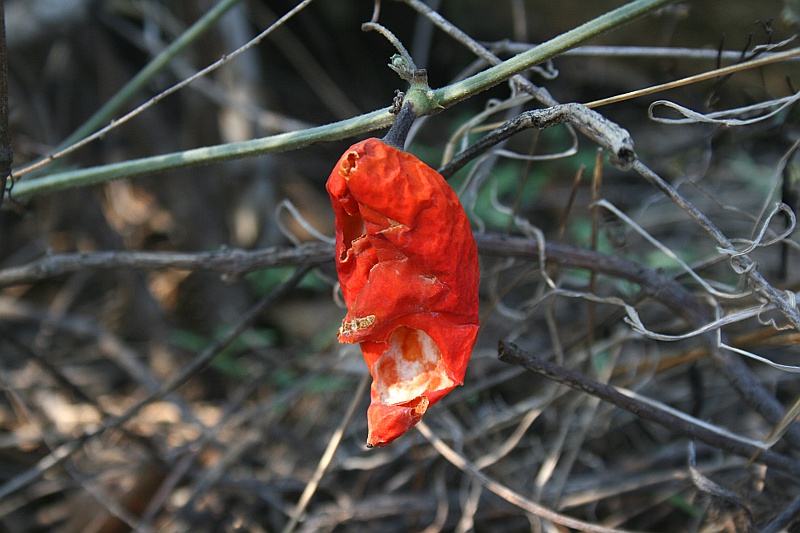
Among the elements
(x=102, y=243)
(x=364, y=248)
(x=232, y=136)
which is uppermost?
(x=364, y=248)

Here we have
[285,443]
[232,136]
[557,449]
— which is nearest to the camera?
[557,449]

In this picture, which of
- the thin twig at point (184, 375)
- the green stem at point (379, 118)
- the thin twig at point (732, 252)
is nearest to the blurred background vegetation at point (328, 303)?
the thin twig at point (184, 375)

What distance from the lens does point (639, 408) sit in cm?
116

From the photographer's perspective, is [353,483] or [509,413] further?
[353,483]

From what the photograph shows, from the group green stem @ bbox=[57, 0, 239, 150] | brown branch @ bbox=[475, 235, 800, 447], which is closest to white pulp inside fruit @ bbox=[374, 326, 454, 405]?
brown branch @ bbox=[475, 235, 800, 447]

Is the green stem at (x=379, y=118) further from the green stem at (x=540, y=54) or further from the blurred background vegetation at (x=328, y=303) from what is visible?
the blurred background vegetation at (x=328, y=303)

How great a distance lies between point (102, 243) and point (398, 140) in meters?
1.94

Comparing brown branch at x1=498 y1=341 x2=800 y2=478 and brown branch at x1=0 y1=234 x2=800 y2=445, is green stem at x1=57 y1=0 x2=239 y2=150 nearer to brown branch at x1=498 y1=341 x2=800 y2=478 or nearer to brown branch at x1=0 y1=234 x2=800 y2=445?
brown branch at x1=0 y1=234 x2=800 y2=445

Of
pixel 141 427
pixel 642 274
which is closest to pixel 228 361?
pixel 141 427

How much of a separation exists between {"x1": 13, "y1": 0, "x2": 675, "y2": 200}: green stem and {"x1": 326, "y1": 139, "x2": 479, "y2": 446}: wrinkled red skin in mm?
146

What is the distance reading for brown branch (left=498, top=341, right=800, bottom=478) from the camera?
3.50ft

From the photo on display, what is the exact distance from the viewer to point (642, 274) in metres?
1.29

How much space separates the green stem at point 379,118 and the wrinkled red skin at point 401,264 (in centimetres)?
15

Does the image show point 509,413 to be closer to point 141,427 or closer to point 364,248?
point 364,248
